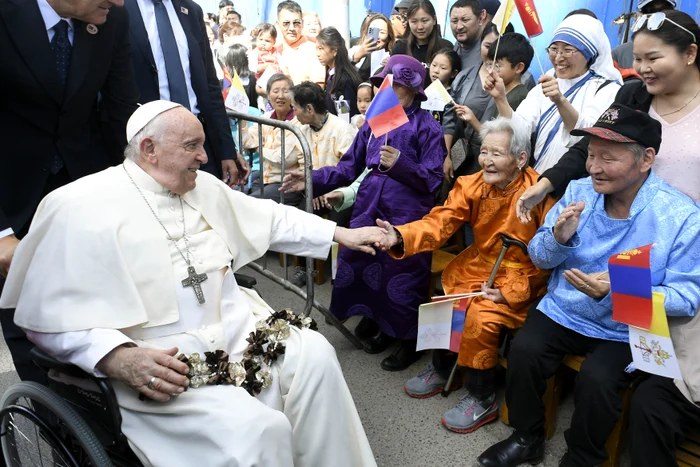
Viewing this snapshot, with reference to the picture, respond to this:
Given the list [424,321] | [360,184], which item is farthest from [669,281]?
[360,184]

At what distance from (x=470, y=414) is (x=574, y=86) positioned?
187 centimetres

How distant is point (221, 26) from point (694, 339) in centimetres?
870

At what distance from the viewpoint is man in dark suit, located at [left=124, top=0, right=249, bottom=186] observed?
3.14 metres

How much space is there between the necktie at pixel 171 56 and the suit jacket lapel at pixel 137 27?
9cm

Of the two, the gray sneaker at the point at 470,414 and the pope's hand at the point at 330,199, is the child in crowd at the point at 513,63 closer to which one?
the pope's hand at the point at 330,199

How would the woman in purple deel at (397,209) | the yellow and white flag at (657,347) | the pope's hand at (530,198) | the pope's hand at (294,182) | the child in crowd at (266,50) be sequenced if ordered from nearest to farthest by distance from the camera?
the yellow and white flag at (657,347)
the pope's hand at (530,198)
the woman in purple deel at (397,209)
the pope's hand at (294,182)
the child in crowd at (266,50)

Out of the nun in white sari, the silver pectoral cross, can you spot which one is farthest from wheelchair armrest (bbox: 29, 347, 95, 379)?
the nun in white sari

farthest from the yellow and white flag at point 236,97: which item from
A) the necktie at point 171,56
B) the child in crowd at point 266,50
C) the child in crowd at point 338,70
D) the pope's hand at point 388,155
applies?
the child in crowd at point 266,50

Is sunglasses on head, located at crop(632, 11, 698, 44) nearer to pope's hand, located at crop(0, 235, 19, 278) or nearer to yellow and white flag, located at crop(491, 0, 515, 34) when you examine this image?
yellow and white flag, located at crop(491, 0, 515, 34)

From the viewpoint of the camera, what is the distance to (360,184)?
364cm

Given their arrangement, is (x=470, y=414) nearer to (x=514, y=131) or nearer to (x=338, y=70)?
(x=514, y=131)

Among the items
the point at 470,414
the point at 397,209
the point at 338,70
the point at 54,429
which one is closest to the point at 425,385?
the point at 470,414

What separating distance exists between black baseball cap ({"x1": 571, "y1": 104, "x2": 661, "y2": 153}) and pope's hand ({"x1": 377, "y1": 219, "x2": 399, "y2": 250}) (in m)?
1.01

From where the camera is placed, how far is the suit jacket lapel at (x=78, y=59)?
239 centimetres
